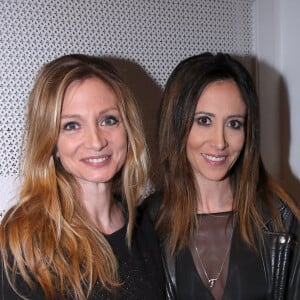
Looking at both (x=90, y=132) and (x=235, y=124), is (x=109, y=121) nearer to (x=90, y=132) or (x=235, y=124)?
(x=90, y=132)

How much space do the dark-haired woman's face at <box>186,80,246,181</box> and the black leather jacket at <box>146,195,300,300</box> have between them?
0.28 meters

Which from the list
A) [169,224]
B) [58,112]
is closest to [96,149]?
[58,112]

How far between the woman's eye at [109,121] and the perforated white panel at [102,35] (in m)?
0.41

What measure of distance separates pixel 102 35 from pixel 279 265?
1.04 metres

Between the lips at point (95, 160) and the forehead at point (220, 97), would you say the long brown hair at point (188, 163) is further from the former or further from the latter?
the lips at point (95, 160)

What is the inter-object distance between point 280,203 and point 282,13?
0.95 meters

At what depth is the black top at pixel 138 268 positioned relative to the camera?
4.19ft

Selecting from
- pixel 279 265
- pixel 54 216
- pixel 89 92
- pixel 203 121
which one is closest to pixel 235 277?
pixel 279 265

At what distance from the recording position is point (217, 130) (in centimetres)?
150

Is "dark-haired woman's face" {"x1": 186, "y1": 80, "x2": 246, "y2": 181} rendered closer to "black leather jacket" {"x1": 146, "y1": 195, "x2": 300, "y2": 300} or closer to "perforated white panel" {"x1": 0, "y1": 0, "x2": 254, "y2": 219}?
"black leather jacket" {"x1": 146, "y1": 195, "x2": 300, "y2": 300}

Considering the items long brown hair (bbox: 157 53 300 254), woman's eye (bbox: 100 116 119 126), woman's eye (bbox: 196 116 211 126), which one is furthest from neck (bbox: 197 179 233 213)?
woman's eye (bbox: 100 116 119 126)

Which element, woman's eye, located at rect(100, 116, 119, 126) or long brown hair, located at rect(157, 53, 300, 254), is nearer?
woman's eye, located at rect(100, 116, 119, 126)

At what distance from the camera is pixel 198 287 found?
1.47m

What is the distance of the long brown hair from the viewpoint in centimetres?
154
